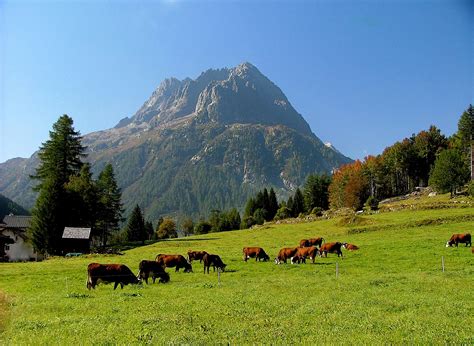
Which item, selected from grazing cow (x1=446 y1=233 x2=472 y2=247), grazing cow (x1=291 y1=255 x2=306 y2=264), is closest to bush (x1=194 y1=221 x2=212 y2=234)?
grazing cow (x1=446 y1=233 x2=472 y2=247)

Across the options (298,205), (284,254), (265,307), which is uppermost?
(298,205)

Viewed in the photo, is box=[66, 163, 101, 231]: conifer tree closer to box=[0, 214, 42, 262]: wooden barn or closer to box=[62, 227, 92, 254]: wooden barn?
box=[62, 227, 92, 254]: wooden barn

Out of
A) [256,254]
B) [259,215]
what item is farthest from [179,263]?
[259,215]

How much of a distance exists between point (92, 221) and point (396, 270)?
64060 millimetres

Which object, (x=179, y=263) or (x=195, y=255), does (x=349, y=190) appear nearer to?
(x=195, y=255)

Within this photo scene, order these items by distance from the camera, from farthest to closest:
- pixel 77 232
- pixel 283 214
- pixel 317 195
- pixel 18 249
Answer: pixel 317 195
pixel 283 214
pixel 18 249
pixel 77 232

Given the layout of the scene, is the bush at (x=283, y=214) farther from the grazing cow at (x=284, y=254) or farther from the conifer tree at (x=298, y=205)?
the grazing cow at (x=284, y=254)

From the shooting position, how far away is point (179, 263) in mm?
35188

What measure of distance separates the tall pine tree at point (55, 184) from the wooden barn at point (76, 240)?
1.39 metres

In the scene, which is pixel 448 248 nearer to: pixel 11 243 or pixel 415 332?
pixel 415 332

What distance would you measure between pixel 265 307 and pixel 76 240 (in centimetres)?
6028

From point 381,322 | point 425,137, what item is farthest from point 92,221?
point 425,137

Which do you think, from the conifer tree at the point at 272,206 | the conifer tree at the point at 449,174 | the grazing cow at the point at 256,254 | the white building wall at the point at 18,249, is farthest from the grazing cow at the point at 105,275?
the conifer tree at the point at 272,206

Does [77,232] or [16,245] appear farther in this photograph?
[16,245]
